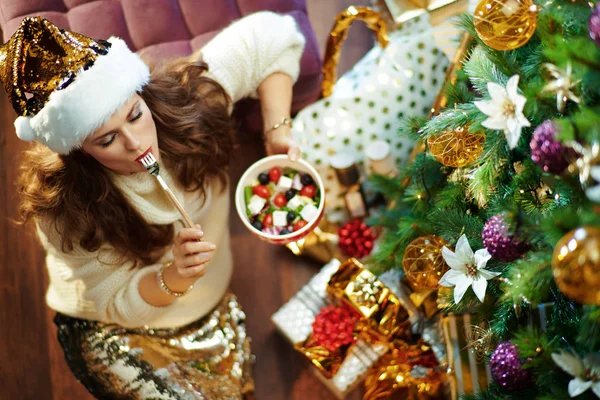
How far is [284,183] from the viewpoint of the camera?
1418mm

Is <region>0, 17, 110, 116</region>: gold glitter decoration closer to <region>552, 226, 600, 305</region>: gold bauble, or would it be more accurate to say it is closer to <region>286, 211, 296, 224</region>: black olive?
<region>286, 211, 296, 224</region>: black olive

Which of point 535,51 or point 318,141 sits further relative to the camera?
point 318,141

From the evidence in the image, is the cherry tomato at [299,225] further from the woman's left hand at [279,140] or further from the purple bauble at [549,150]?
the purple bauble at [549,150]

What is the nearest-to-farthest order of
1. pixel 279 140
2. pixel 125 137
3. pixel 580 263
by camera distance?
pixel 580 263 → pixel 125 137 → pixel 279 140

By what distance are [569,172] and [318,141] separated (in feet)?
3.18

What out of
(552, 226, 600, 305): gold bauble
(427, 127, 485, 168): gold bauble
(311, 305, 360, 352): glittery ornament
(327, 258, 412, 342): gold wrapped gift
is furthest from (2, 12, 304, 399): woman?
(552, 226, 600, 305): gold bauble

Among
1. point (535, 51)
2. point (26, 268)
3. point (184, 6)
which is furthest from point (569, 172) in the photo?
point (26, 268)

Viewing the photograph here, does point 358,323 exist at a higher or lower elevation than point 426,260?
lower

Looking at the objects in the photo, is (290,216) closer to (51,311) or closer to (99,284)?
(99,284)

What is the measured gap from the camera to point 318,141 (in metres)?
1.68

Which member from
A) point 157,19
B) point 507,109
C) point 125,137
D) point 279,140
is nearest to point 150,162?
point 125,137

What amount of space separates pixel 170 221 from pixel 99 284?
25 centimetres

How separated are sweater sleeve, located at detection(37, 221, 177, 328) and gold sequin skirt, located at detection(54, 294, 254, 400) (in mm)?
54

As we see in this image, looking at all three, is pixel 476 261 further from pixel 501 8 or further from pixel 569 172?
pixel 501 8
